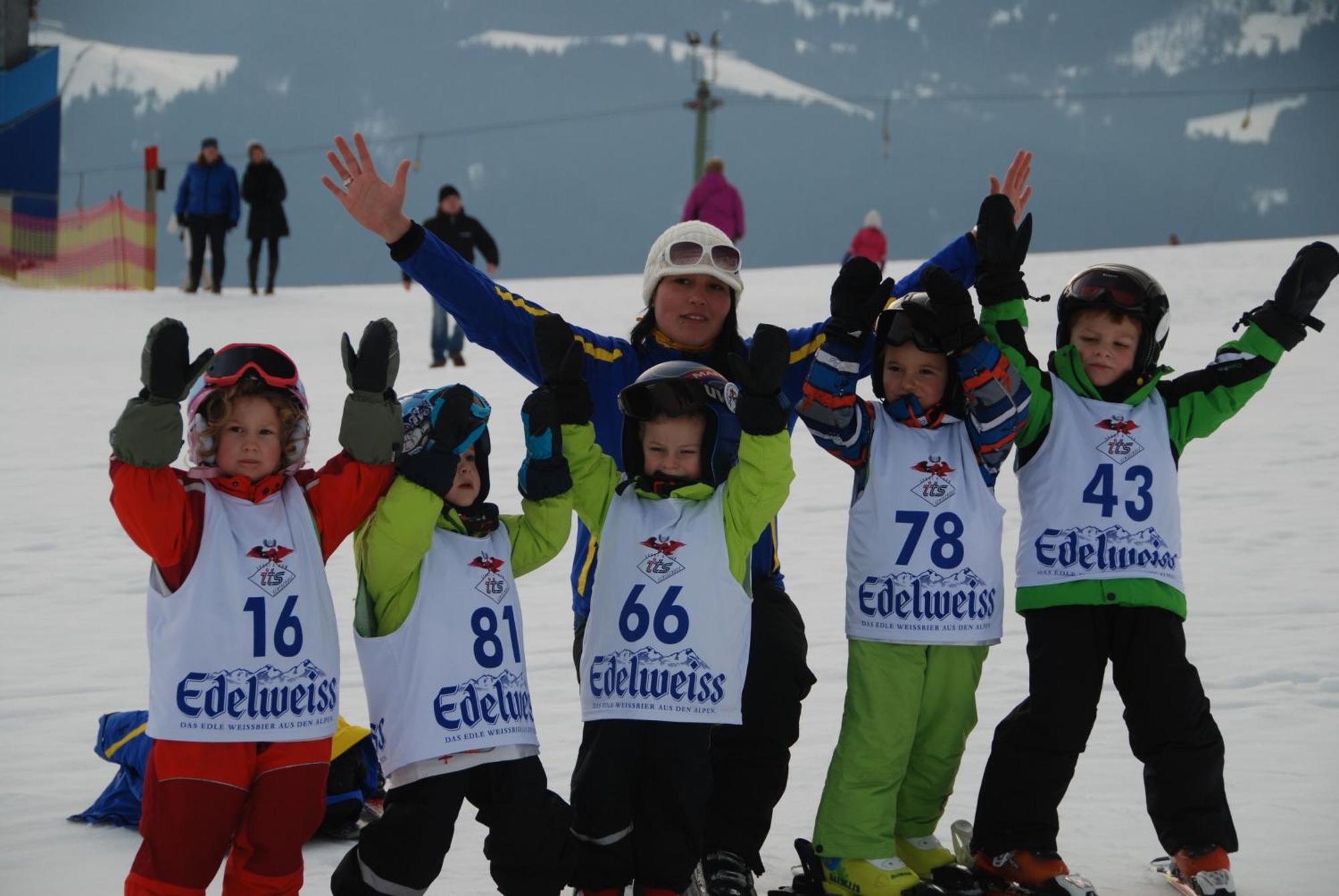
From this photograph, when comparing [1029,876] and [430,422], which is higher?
[430,422]

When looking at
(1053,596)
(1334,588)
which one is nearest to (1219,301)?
(1334,588)

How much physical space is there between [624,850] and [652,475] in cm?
90

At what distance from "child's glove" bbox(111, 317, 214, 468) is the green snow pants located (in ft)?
5.81

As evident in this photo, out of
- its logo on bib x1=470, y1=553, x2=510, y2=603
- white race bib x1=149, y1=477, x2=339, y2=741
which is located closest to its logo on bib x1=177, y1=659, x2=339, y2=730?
white race bib x1=149, y1=477, x2=339, y2=741

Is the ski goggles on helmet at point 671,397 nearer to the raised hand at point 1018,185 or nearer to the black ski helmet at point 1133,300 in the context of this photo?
the black ski helmet at point 1133,300

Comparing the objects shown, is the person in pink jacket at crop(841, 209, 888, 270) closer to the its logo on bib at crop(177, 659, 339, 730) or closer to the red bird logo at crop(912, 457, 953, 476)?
the red bird logo at crop(912, 457, 953, 476)

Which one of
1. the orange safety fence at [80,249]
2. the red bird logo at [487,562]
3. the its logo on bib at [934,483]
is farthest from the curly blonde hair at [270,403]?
the orange safety fence at [80,249]

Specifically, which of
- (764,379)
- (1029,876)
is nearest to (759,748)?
(1029,876)

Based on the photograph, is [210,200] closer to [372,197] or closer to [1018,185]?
[372,197]

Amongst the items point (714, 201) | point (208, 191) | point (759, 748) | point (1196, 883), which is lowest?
point (1196, 883)

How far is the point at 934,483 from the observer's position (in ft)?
13.3

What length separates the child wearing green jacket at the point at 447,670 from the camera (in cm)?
354

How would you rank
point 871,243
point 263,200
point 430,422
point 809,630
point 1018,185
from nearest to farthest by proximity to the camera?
point 430,422
point 1018,185
point 809,630
point 871,243
point 263,200

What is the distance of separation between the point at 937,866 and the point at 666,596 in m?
1.02
